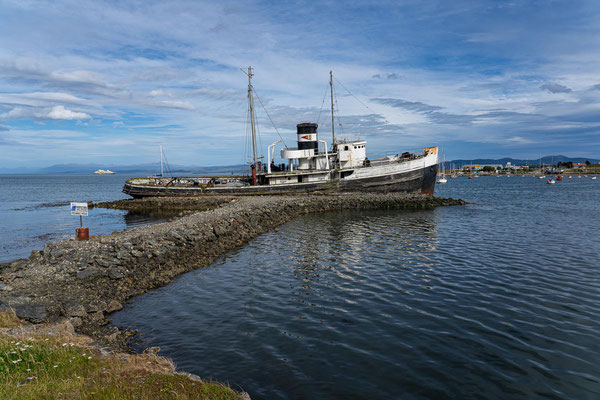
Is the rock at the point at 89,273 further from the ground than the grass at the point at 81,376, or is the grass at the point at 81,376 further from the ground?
the grass at the point at 81,376

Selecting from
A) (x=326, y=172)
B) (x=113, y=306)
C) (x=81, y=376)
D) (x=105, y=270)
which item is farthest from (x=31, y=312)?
(x=326, y=172)

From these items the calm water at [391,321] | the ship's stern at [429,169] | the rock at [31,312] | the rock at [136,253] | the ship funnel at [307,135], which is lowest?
the calm water at [391,321]

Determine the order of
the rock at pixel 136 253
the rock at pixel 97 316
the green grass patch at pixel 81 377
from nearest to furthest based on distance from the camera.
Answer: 1. the green grass patch at pixel 81 377
2. the rock at pixel 97 316
3. the rock at pixel 136 253

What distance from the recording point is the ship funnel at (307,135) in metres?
44.6

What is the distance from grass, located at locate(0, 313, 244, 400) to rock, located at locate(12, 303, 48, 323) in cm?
290

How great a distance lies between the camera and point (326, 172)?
147ft

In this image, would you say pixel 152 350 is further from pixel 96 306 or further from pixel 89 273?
pixel 89 273

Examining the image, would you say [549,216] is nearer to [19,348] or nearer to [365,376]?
[365,376]

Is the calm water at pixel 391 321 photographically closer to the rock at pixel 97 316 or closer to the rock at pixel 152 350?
the rock at pixel 152 350

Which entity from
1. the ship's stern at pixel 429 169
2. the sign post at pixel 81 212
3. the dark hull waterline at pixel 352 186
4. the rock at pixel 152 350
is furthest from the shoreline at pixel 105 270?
the ship's stern at pixel 429 169

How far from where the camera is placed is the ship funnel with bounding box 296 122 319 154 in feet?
146

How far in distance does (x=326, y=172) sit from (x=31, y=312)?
3743 centimetres

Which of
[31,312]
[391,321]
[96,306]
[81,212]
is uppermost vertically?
[81,212]

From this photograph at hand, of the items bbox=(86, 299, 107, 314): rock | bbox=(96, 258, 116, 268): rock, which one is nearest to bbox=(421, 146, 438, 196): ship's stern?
bbox=(96, 258, 116, 268): rock
